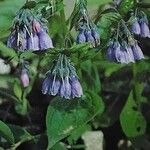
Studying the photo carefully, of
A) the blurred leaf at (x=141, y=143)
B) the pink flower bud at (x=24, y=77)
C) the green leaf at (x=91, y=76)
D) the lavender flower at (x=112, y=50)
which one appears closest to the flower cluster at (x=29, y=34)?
the lavender flower at (x=112, y=50)

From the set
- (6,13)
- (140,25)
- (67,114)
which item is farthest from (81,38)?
(6,13)

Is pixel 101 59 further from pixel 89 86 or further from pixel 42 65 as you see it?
pixel 42 65

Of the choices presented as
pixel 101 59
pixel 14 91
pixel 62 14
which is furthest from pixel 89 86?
pixel 62 14

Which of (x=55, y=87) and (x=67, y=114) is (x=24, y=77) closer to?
(x=67, y=114)

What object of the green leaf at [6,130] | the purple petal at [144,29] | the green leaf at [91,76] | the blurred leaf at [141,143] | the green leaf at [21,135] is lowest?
the blurred leaf at [141,143]

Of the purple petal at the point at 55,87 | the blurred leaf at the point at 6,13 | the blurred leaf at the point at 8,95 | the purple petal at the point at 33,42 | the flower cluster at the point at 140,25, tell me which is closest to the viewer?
the purple petal at the point at 33,42

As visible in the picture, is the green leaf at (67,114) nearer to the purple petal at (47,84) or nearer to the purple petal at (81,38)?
the purple petal at (47,84)
